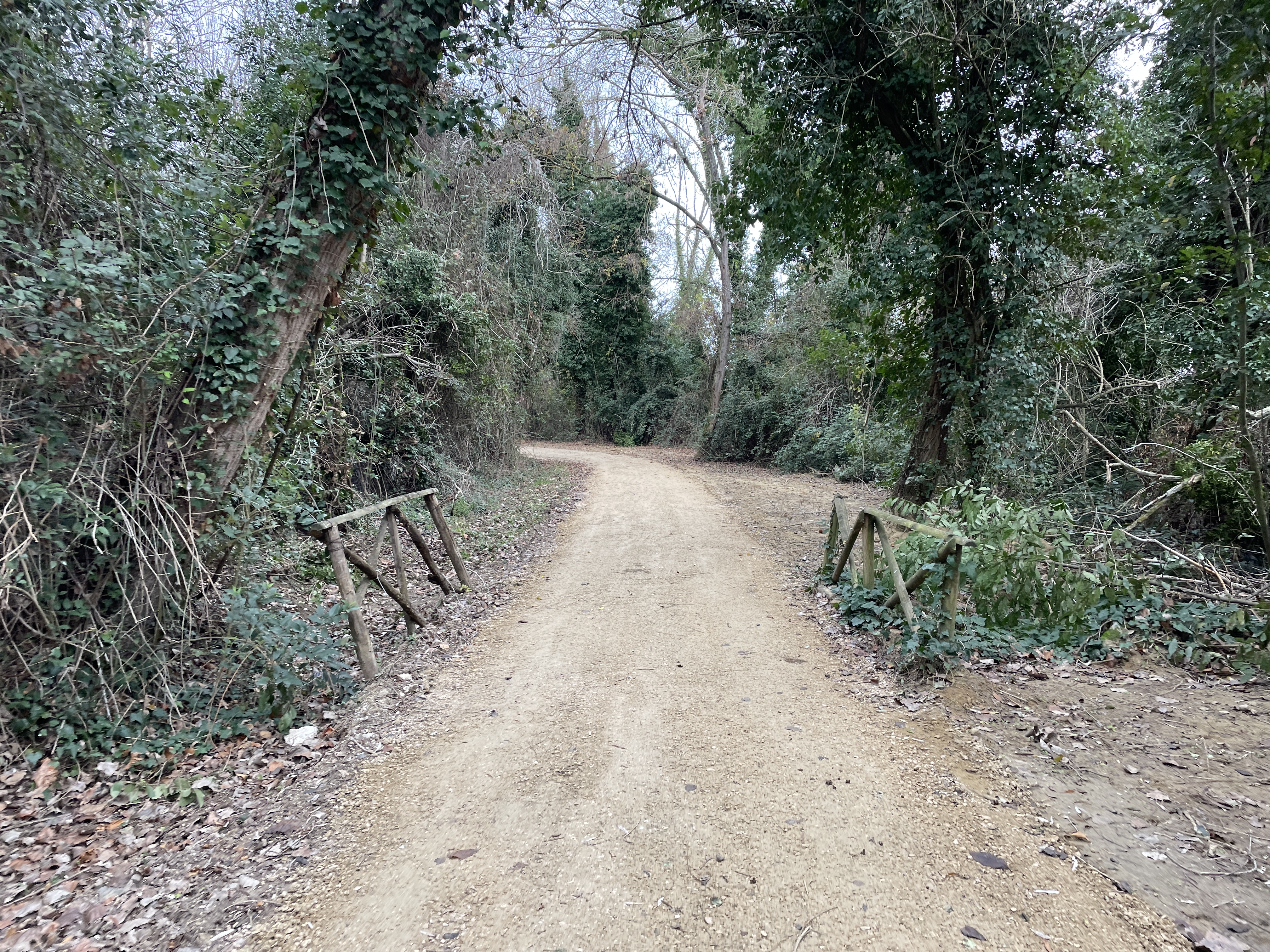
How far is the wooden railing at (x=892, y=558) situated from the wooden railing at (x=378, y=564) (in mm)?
4333

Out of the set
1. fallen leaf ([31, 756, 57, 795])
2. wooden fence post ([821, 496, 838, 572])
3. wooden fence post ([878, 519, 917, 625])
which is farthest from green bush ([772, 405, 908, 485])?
fallen leaf ([31, 756, 57, 795])

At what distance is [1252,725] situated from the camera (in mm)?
4016

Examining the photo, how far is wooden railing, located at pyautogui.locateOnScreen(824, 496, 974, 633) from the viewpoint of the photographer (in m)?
5.01

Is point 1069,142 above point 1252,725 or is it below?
above

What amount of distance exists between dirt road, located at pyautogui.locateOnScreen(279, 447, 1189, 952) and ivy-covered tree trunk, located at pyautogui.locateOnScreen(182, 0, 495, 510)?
2.54m

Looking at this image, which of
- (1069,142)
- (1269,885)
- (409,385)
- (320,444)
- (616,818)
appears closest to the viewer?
(1269,885)

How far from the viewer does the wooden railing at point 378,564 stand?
16.3 feet

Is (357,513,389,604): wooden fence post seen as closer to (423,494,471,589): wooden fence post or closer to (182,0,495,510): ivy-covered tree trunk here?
(423,494,471,589): wooden fence post

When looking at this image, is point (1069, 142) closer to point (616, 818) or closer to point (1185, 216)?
point (1185, 216)

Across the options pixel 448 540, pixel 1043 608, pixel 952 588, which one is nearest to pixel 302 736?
pixel 448 540

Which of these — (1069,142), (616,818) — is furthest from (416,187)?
(616,818)

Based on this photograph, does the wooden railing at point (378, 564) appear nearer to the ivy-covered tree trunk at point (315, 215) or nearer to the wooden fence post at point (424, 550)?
the wooden fence post at point (424, 550)

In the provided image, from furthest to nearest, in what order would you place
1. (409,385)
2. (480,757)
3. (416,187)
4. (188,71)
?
(416,187)
(409,385)
(188,71)
(480,757)

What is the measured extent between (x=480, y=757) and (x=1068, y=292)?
11681 mm
